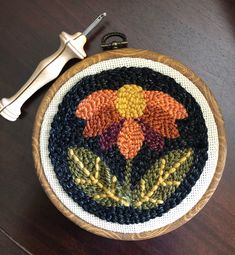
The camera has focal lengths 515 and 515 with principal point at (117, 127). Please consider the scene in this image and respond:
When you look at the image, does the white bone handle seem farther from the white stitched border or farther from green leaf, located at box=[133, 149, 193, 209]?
green leaf, located at box=[133, 149, 193, 209]

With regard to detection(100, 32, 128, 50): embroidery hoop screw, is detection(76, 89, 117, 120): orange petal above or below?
below

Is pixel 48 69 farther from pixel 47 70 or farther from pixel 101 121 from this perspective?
pixel 101 121

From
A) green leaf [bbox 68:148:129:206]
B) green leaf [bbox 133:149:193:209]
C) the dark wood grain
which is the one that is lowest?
the dark wood grain

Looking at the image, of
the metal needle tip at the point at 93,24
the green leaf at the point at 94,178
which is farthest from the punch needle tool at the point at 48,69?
the green leaf at the point at 94,178

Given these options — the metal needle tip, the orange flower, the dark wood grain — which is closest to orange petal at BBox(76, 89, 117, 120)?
the orange flower

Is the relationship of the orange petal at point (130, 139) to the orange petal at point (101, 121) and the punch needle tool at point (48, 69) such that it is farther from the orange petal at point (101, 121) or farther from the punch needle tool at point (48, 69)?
the punch needle tool at point (48, 69)

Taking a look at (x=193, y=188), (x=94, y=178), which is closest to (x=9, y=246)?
(x=94, y=178)

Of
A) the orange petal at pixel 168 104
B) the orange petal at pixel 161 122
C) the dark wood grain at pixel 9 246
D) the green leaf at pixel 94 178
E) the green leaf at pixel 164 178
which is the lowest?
the dark wood grain at pixel 9 246

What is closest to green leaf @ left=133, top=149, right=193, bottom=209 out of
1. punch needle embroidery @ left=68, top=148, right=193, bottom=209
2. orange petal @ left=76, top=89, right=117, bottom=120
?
punch needle embroidery @ left=68, top=148, right=193, bottom=209
